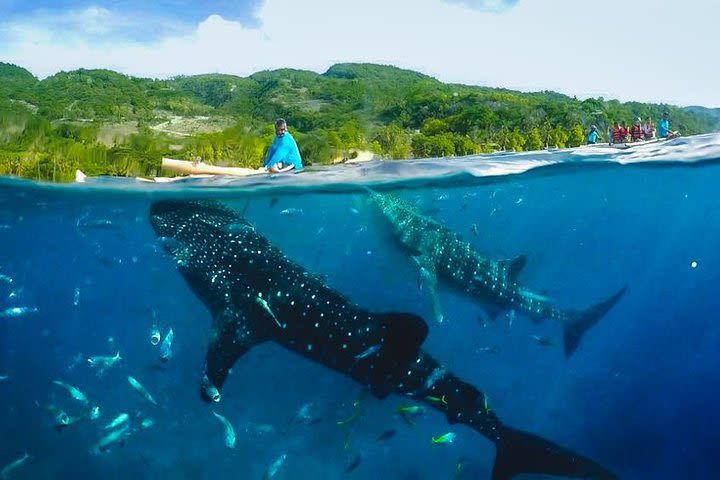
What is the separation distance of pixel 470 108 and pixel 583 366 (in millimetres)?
15275

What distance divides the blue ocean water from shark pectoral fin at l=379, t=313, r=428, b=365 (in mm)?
1020

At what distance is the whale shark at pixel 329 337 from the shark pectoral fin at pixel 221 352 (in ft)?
0.04

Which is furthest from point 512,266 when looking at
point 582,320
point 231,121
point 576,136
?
point 576,136

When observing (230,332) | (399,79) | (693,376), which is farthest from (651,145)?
(399,79)

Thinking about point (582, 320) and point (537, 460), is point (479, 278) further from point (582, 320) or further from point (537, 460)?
point (537, 460)

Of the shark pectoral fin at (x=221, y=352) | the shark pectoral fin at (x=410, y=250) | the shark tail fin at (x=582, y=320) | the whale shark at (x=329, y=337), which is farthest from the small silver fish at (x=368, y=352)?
the shark tail fin at (x=582, y=320)

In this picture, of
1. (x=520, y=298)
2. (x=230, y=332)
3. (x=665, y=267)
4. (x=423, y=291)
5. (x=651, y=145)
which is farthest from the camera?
(x=665, y=267)

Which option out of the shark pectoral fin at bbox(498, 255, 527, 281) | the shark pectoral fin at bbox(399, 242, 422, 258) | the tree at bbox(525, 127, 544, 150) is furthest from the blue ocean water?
the tree at bbox(525, 127, 544, 150)

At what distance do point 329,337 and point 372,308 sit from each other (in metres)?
2.29

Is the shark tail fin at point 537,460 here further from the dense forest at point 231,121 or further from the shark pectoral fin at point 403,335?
the dense forest at point 231,121

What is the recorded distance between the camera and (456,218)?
62.4 ft

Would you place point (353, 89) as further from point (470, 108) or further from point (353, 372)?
point (353, 372)

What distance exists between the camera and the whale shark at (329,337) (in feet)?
25.2

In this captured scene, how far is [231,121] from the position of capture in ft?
46.8
